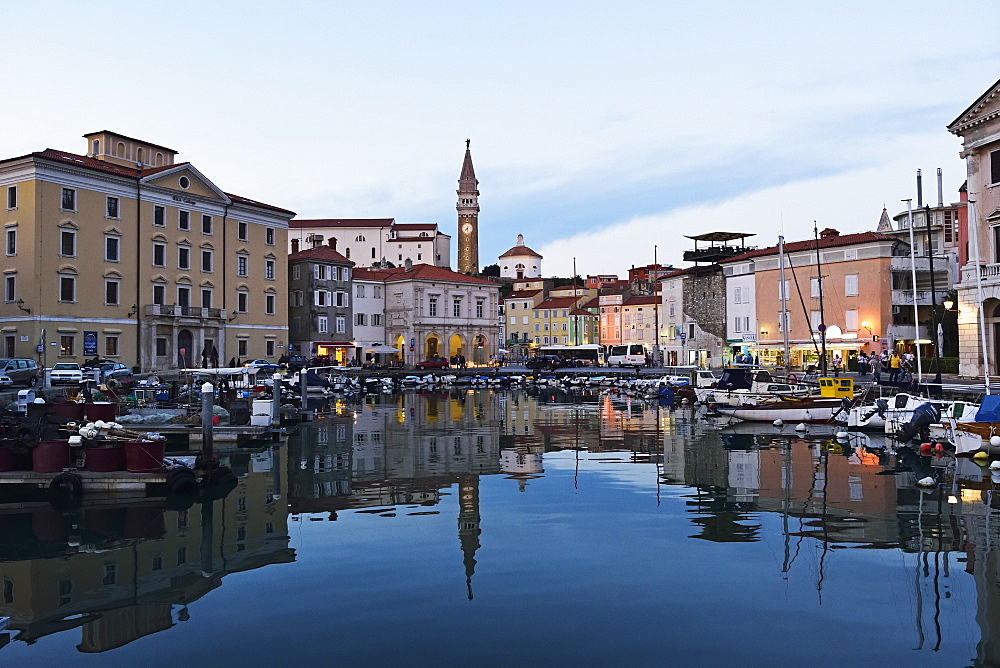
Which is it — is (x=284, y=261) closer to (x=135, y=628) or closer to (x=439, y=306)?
(x=439, y=306)

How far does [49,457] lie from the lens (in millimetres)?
19141

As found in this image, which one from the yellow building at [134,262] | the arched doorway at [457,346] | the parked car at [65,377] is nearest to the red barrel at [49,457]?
the parked car at [65,377]

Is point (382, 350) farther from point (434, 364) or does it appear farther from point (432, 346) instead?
point (432, 346)

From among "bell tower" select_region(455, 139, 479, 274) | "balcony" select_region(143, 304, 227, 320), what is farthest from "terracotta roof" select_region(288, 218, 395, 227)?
"balcony" select_region(143, 304, 227, 320)

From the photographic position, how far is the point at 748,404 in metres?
36.9

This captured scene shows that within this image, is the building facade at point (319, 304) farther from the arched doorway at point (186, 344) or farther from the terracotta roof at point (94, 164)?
the terracotta roof at point (94, 164)

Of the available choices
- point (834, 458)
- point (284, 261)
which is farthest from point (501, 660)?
point (284, 261)

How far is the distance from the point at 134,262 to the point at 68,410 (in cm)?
3730

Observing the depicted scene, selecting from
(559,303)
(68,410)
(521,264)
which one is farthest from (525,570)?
(521,264)

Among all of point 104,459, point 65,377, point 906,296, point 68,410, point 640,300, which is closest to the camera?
point 104,459

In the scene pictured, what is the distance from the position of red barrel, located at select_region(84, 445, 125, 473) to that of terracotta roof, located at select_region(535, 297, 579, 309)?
112 m

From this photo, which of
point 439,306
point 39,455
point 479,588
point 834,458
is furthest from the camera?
point 439,306

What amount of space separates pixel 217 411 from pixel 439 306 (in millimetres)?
62859

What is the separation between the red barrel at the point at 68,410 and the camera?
22.9m
